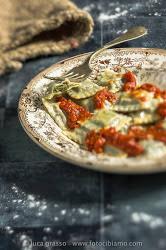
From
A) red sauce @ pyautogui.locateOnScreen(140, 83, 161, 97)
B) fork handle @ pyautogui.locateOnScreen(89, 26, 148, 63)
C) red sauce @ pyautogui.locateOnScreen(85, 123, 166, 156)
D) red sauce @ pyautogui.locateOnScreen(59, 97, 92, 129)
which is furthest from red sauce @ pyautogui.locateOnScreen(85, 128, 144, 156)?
fork handle @ pyautogui.locateOnScreen(89, 26, 148, 63)

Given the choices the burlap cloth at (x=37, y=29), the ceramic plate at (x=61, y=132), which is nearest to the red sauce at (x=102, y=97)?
the ceramic plate at (x=61, y=132)

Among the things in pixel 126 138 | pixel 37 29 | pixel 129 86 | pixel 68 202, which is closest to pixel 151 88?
pixel 129 86

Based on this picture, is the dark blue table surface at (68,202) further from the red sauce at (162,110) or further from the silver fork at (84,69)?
the silver fork at (84,69)

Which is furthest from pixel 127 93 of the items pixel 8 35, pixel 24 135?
pixel 8 35

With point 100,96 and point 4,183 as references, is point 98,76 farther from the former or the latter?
point 4,183

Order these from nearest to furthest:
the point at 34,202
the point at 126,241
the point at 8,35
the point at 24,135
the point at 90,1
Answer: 1. the point at 126,241
2. the point at 34,202
3. the point at 24,135
4. the point at 8,35
5. the point at 90,1

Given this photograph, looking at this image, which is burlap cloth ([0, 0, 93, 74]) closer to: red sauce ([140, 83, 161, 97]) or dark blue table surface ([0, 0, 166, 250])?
dark blue table surface ([0, 0, 166, 250])
